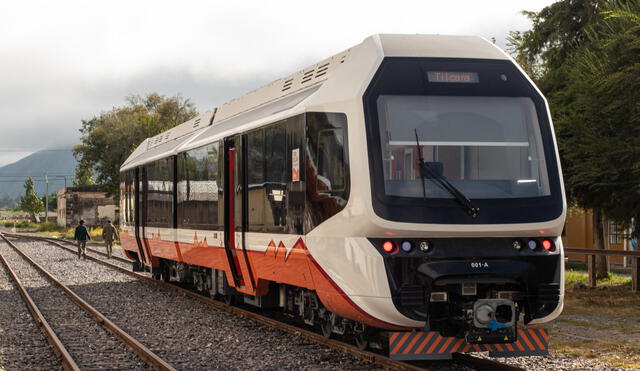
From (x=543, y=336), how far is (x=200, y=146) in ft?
25.7

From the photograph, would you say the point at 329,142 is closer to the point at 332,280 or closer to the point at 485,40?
the point at 332,280

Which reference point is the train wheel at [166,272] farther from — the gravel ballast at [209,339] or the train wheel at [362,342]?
the train wheel at [362,342]

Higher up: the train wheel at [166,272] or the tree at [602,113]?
the tree at [602,113]

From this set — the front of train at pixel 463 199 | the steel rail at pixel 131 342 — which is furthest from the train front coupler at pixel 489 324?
the steel rail at pixel 131 342

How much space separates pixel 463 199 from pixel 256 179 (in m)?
3.99

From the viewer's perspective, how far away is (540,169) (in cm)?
926

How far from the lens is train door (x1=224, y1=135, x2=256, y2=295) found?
12758 mm

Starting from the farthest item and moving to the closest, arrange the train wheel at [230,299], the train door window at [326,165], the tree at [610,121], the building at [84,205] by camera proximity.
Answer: the building at [84,205] → the tree at [610,121] → the train wheel at [230,299] → the train door window at [326,165]

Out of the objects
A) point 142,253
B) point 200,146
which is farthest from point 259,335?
point 142,253

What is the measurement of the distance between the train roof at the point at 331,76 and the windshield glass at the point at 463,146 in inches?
23.8

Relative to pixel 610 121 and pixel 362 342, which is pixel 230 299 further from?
pixel 610 121

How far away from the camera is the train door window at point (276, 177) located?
10977 mm

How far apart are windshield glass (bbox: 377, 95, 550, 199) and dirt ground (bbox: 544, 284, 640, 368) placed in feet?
8.56

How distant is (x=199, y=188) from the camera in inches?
605
